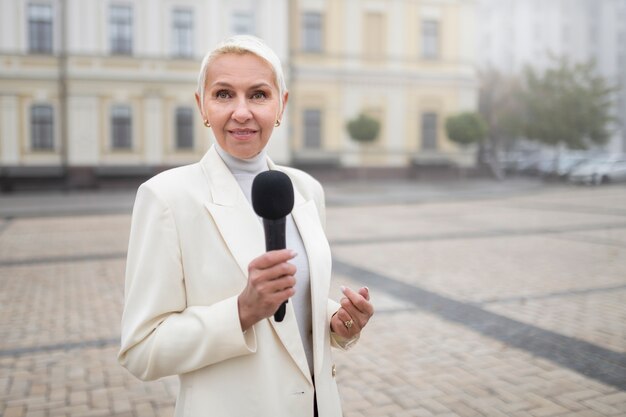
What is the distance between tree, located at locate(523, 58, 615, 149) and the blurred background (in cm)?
7

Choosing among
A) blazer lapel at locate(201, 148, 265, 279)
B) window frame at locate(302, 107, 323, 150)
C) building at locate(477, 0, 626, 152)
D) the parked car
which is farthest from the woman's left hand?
building at locate(477, 0, 626, 152)

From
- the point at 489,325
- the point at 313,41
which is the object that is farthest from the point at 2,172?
the point at 489,325

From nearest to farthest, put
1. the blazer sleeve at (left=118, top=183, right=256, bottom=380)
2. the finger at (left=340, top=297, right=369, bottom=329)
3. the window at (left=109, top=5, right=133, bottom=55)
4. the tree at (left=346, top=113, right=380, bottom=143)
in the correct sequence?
the blazer sleeve at (left=118, top=183, right=256, bottom=380), the finger at (left=340, top=297, right=369, bottom=329), the window at (left=109, top=5, right=133, bottom=55), the tree at (left=346, top=113, right=380, bottom=143)

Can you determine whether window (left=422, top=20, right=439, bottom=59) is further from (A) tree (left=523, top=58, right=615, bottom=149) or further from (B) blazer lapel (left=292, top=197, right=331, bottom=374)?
(B) blazer lapel (left=292, top=197, right=331, bottom=374)

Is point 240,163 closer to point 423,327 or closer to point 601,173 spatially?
point 423,327

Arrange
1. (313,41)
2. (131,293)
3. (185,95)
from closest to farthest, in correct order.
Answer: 1. (131,293)
2. (185,95)
3. (313,41)

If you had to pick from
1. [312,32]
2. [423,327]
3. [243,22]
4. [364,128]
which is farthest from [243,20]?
[423,327]

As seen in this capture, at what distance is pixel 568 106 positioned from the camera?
3362cm

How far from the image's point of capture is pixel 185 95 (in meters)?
28.7

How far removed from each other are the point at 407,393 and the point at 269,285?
127 inches

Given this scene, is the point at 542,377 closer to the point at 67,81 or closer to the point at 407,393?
the point at 407,393

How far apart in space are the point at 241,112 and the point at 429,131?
31.7 meters

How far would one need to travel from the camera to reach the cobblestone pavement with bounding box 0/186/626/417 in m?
4.27

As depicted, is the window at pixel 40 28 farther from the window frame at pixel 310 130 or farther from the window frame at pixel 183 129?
the window frame at pixel 310 130
